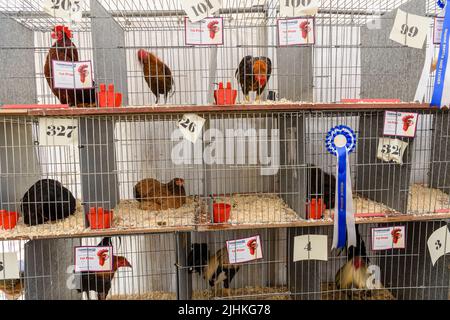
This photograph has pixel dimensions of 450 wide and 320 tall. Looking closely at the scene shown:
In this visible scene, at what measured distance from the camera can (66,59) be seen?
1.63 meters

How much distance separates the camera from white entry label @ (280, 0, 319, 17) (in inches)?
59.9

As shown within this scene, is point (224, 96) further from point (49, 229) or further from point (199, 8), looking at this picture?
point (49, 229)

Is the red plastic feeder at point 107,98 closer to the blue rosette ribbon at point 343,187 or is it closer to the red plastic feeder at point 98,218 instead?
the red plastic feeder at point 98,218

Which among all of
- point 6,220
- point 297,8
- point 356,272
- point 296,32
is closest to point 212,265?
point 356,272

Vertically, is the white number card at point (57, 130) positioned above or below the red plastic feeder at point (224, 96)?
below

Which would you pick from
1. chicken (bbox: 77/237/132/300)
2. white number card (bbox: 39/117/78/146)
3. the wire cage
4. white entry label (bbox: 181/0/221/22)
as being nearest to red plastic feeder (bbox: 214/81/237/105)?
the wire cage

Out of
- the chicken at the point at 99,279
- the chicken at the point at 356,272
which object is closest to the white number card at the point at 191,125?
the chicken at the point at 99,279

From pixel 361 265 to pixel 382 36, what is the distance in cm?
142

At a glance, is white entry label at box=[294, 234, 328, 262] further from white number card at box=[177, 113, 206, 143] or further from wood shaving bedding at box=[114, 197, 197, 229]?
white number card at box=[177, 113, 206, 143]

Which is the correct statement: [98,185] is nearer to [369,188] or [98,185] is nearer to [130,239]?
[130,239]

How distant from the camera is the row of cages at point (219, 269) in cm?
176

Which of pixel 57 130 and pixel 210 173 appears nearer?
pixel 57 130

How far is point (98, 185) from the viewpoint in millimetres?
1770

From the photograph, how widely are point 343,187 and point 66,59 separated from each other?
61.2 inches
